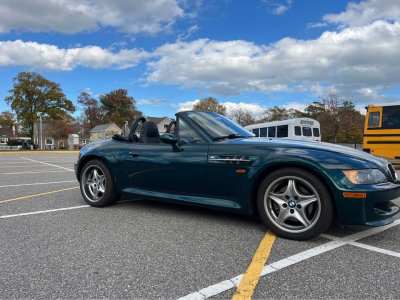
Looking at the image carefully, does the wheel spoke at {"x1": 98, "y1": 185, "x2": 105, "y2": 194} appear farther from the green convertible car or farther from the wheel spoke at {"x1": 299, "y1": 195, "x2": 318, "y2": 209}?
the wheel spoke at {"x1": 299, "y1": 195, "x2": 318, "y2": 209}

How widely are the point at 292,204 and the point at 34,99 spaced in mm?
67404

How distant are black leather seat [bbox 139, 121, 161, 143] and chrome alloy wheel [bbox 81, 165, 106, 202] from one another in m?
0.82

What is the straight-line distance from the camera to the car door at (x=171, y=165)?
11.5 ft

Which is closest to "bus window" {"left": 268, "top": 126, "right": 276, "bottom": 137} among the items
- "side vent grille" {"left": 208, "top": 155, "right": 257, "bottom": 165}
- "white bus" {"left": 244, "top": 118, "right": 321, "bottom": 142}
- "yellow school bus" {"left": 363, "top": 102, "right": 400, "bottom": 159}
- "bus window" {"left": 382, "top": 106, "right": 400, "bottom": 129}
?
"white bus" {"left": 244, "top": 118, "right": 321, "bottom": 142}

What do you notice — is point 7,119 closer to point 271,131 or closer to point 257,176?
point 271,131

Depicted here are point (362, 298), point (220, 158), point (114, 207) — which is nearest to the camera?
point (362, 298)

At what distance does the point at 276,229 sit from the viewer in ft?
10.2

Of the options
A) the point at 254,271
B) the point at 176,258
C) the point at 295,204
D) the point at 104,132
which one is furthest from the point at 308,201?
the point at 104,132

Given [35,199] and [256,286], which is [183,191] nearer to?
[256,286]

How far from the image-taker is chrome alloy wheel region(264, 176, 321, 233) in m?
2.97

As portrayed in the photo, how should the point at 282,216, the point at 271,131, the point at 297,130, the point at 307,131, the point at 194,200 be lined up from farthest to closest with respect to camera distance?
the point at 271,131, the point at 307,131, the point at 297,130, the point at 194,200, the point at 282,216

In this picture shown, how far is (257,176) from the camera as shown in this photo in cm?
317

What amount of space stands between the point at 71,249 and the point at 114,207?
1712mm

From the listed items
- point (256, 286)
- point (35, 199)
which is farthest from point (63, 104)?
point (256, 286)
